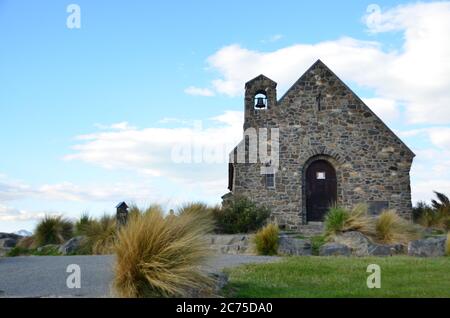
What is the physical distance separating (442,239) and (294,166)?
8.90 metres

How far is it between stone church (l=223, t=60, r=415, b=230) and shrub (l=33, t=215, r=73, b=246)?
6799mm

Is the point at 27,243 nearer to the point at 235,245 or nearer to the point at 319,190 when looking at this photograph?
the point at 235,245

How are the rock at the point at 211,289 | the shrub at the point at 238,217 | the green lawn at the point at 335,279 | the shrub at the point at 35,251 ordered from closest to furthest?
1. the rock at the point at 211,289
2. the green lawn at the point at 335,279
3. the shrub at the point at 35,251
4. the shrub at the point at 238,217

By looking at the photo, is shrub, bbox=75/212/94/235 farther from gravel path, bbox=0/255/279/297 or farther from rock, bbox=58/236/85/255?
gravel path, bbox=0/255/279/297

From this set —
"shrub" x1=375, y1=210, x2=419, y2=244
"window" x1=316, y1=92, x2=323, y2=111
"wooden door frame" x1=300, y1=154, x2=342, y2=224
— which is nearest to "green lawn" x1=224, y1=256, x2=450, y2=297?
"shrub" x1=375, y1=210, x2=419, y2=244

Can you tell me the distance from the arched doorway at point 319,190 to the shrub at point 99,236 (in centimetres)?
895

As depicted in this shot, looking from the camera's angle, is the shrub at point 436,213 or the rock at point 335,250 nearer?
the rock at point 335,250

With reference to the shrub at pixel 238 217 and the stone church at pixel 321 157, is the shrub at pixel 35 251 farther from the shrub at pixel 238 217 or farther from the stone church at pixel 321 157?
the stone church at pixel 321 157

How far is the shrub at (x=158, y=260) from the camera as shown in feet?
19.6

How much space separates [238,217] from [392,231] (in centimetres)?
585

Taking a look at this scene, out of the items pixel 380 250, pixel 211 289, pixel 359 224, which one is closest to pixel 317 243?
pixel 359 224

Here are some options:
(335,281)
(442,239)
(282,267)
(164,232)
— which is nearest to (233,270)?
(282,267)

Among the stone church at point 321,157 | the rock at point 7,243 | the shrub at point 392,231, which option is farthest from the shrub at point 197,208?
the rock at point 7,243
